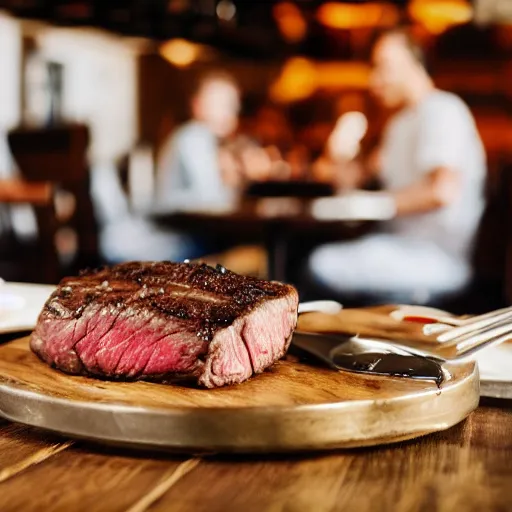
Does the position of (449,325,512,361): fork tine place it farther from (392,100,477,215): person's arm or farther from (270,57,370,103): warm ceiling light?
(270,57,370,103): warm ceiling light

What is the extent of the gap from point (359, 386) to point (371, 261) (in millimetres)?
3427

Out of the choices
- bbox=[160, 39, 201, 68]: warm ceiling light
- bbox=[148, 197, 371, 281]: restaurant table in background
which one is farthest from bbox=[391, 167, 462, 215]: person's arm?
bbox=[160, 39, 201, 68]: warm ceiling light

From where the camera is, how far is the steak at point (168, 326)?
100 cm

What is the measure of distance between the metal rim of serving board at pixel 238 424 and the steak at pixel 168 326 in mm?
117

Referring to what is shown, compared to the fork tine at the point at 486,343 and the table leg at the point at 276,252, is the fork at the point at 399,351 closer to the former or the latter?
the fork tine at the point at 486,343

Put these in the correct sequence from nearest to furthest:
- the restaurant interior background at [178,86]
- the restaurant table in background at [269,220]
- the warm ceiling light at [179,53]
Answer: the restaurant table in background at [269,220] → the restaurant interior background at [178,86] → the warm ceiling light at [179,53]

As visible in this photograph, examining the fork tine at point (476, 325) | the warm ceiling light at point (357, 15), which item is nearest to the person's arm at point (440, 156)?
the fork tine at point (476, 325)

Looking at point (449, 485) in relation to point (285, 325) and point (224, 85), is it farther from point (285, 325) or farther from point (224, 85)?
point (224, 85)

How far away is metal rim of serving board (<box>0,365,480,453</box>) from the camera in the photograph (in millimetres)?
872

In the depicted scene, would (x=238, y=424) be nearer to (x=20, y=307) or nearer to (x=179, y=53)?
(x=20, y=307)

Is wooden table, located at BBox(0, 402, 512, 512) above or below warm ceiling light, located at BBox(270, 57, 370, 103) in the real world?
below

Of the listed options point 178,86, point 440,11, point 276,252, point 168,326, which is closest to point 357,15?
point 440,11

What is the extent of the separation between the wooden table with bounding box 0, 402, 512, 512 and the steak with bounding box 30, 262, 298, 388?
134 millimetres

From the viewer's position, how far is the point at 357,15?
1059 cm
